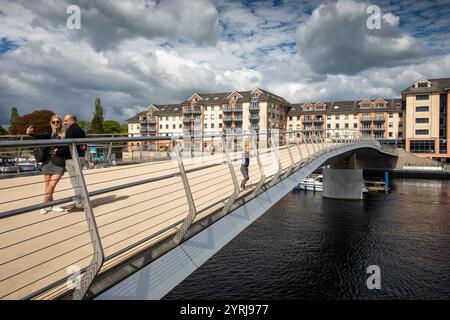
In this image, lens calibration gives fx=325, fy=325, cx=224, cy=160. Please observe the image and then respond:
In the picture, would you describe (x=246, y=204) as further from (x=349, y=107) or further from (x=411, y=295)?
(x=349, y=107)

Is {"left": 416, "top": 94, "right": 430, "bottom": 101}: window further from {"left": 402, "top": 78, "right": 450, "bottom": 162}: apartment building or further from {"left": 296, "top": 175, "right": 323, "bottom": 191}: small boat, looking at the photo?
{"left": 296, "top": 175, "right": 323, "bottom": 191}: small boat

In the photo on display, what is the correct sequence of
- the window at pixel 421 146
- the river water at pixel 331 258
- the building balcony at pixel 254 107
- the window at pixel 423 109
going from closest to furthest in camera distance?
the river water at pixel 331 258 < the window at pixel 421 146 < the window at pixel 423 109 < the building balcony at pixel 254 107

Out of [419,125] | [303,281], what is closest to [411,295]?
[303,281]

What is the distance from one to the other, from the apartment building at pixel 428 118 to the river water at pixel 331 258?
3593cm

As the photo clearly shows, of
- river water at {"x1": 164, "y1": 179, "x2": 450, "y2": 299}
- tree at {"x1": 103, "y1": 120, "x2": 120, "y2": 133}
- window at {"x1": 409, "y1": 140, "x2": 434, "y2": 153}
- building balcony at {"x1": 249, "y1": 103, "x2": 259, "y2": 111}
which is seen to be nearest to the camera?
river water at {"x1": 164, "y1": 179, "x2": 450, "y2": 299}

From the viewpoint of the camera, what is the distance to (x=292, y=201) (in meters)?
31.0

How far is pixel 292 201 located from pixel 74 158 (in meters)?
29.7

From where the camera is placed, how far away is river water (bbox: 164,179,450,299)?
12375 mm

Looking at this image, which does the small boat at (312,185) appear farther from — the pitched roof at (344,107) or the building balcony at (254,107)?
the pitched roof at (344,107)

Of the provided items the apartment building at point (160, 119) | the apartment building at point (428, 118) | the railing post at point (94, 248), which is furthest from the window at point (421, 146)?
the railing post at point (94, 248)

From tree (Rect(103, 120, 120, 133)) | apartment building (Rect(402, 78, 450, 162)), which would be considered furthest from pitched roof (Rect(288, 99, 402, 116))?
tree (Rect(103, 120, 120, 133))

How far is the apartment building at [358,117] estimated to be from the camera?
67.2 m

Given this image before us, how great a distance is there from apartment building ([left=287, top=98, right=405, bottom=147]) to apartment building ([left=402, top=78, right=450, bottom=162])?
5476 mm
